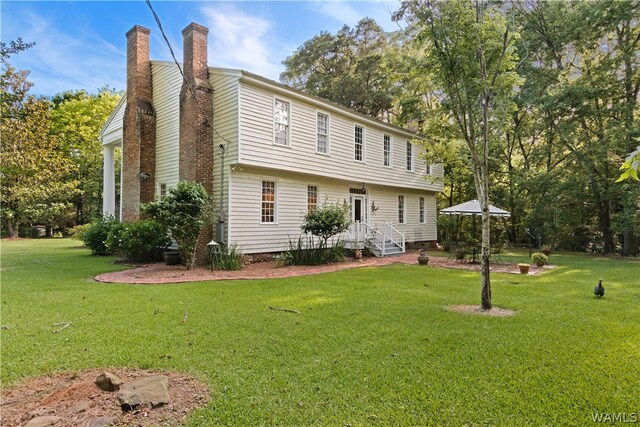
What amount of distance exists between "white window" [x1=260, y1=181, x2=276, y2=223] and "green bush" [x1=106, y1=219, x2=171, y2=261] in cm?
354

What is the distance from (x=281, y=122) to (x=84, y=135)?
83.9 feet

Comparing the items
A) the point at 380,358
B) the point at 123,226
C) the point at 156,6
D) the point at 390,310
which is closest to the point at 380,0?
the point at 156,6

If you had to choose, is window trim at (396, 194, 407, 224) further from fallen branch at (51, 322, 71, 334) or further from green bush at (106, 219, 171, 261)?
fallen branch at (51, 322, 71, 334)

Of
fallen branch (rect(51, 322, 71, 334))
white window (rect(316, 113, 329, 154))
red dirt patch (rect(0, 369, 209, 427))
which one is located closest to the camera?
red dirt patch (rect(0, 369, 209, 427))

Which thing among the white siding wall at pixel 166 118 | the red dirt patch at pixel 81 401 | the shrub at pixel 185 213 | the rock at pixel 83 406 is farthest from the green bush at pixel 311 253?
the rock at pixel 83 406

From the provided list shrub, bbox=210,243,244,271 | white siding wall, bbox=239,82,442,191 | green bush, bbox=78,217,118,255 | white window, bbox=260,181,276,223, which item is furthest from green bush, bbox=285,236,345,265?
green bush, bbox=78,217,118,255

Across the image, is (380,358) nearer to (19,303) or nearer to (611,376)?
(611,376)

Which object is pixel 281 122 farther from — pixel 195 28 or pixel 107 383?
pixel 107 383

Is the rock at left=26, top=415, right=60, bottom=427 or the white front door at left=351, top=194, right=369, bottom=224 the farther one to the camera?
the white front door at left=351, top=194, right=369, bottom=224

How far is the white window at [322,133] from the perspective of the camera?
14.7m

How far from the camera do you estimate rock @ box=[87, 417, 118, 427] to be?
2639 mm

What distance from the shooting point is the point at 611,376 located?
346 cm

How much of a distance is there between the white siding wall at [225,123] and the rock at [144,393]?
8.67 m

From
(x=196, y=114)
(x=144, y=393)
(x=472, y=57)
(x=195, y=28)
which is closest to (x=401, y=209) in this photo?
(x=196, y=114)
